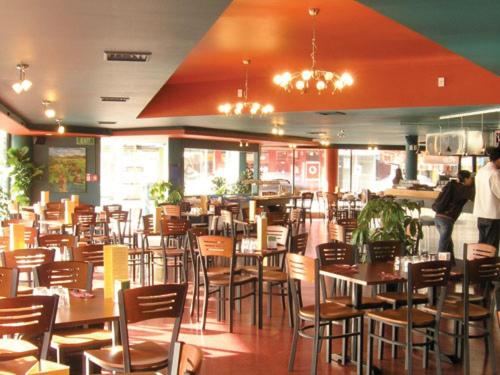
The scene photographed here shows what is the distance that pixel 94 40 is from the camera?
5195mm

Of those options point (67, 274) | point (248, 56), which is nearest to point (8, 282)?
point (67, 274)

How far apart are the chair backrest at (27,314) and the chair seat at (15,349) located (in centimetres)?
19

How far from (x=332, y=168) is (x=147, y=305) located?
1993 cm

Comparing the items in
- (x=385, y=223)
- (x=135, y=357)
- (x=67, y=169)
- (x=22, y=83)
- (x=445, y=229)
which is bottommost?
(x=135, y=357)

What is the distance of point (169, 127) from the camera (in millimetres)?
13930

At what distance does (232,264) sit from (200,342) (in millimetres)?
813

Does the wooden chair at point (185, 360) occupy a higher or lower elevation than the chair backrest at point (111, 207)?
lower

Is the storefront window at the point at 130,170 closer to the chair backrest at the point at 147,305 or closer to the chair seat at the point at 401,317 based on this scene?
the chair seat at the point at 401,317

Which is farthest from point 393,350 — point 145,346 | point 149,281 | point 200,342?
point 149,281

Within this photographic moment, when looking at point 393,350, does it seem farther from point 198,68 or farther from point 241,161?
point 241,161

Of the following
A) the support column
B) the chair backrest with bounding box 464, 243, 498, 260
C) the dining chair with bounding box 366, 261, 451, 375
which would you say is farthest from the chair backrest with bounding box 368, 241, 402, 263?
the support column

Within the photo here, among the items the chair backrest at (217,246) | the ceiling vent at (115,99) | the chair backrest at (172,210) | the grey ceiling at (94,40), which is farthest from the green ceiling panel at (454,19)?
the chair backrest at (172,210)

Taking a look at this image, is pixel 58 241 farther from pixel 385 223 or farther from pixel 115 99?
pixel 115 99

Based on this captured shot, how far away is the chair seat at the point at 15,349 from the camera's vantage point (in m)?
3.19
